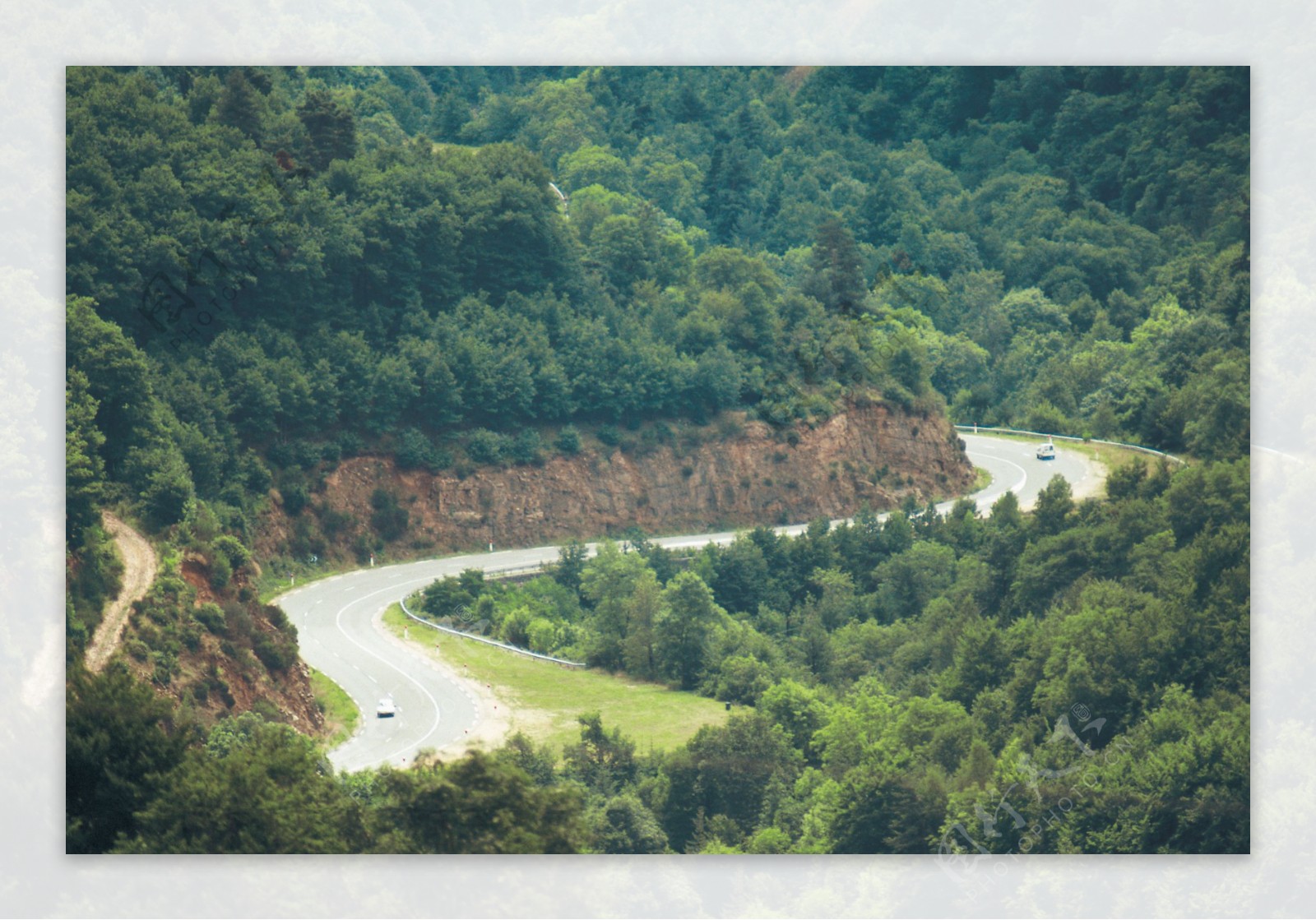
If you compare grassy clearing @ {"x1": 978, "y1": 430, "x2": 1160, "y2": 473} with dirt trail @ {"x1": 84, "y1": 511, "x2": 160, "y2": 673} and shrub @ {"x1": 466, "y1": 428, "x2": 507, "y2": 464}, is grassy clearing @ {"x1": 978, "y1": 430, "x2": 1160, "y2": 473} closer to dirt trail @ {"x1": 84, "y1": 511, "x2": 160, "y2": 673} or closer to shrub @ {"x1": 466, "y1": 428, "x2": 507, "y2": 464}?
shrub @ {"x1": 466, "y1": 428, "x2": 507, "y2": 464}

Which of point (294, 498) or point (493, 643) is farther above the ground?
point (294, 498)

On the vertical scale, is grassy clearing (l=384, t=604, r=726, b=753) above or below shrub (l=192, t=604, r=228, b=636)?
below

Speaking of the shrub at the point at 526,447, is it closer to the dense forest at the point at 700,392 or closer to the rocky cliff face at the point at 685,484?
the dense forest at the point at 700,392

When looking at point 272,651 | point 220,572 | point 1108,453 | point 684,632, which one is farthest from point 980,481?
point 272,651

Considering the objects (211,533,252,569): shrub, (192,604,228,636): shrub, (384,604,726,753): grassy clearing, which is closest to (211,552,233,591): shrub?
(211,533,252,569): shrub

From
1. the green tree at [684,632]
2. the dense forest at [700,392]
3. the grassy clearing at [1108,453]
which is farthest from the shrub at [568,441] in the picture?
the grassy clearing at [1108,453]

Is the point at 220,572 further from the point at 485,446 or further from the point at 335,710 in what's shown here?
the point at 485,446
